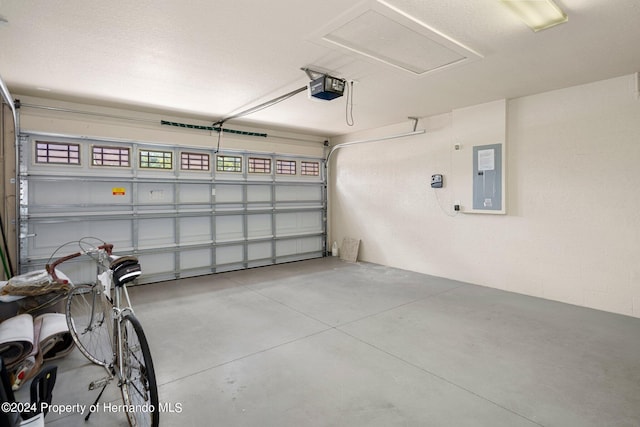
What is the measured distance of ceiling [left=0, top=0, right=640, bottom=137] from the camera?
2264 millimetres

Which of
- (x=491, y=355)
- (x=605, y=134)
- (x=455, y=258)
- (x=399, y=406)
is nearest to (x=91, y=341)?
(x=399, y=406)

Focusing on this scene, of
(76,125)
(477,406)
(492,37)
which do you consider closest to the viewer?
(477,406)

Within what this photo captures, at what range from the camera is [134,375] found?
1.86 meters

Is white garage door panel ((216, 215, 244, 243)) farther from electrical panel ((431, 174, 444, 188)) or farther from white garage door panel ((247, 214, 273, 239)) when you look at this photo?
electrical panel ((431, 174, 444, 188))

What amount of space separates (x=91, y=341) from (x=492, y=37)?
4.35 m

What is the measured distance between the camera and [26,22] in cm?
240

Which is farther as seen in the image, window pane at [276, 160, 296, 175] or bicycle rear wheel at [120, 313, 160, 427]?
window pane at [276, 160, 296, 175]

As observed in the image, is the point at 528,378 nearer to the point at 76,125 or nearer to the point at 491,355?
the point at 491,355

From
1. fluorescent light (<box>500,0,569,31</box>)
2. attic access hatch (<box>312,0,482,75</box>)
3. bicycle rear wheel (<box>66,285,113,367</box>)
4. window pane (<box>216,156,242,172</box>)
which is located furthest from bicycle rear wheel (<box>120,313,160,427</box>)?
window pane (<box>216,156,242,172</box>)

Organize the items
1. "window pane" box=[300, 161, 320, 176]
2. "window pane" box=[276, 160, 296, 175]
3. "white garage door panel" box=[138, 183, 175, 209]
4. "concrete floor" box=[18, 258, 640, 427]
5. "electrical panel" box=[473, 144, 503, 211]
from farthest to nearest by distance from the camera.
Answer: "window pane" box=[300, 161, 320, 176] → "window pane" box=[276, 160, 296, 175] → "white garage door panel" box=[138, 183, 175, 209] → "electrical panel" box=[473, 144, 503, 211] → "concrete floor" box=[18, 258, 640, 427]

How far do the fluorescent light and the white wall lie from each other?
1990 mm

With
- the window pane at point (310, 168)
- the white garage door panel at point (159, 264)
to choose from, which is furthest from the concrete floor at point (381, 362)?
the window pane at point (310, 168)

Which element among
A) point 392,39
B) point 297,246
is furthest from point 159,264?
point 392,39

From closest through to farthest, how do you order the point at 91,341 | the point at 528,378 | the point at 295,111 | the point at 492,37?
the point at 528,378 → the point at 492,37 → the point at 91,341 → the point at 295,111
